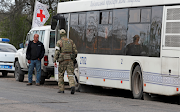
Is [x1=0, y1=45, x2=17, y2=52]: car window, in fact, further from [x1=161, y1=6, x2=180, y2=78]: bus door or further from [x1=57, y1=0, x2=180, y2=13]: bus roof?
[x1=161, y1=6, x2=180, y2=78]: bus door

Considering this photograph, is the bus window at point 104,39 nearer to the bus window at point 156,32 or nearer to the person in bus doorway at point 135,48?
the person in bus doorway at point 135,48

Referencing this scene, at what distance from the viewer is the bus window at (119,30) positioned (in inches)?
471

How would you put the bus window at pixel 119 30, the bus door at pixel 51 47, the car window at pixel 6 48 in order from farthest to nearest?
the car window at pixel 6 48, the bus door at pixel 51 47, the bus window at pixel 119 30

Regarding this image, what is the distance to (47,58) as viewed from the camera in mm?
16188

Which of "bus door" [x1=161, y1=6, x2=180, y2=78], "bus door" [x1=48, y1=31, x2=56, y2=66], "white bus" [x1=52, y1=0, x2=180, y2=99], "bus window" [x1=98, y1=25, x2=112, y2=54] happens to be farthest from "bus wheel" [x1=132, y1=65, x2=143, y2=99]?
"bus door" [x1=48, y1=31, x2=56, y2=66]

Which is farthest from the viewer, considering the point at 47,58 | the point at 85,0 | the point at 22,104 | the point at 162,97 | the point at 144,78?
the point at 47,58

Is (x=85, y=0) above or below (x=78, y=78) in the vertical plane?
above

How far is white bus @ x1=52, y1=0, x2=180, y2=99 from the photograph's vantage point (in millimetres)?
10414

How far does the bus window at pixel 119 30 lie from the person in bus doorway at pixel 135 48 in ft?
0.94

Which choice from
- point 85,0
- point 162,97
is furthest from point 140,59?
point 85,0

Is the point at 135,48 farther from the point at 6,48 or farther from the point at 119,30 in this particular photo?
the point at 6,48

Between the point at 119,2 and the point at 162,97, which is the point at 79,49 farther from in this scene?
the point at 162,97

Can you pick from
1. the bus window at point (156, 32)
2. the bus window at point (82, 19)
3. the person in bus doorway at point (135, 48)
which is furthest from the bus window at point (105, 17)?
the bus window at point (156, 32)

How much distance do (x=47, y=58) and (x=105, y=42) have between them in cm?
408
